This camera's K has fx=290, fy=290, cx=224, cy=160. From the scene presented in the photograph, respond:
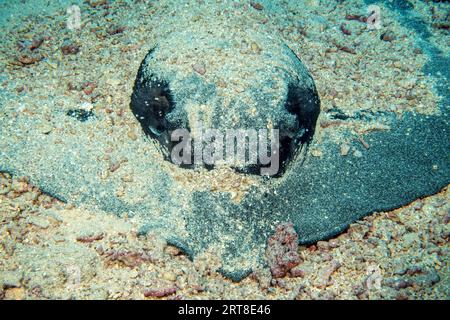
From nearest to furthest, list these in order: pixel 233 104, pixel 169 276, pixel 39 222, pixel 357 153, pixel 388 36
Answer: pixel 169 276 < pixel 39 222 < pixel 233 104 < pixel 357 153 < pixel 388 36

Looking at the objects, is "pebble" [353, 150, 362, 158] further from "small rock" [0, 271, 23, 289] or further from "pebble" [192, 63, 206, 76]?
"small rock" [0, 271, 23, 289]

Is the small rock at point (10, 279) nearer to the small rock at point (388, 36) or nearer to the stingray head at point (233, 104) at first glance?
the stingray head at point (233, 104)

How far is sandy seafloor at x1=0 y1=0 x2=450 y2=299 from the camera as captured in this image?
2283 mm

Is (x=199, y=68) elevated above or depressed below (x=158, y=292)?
above

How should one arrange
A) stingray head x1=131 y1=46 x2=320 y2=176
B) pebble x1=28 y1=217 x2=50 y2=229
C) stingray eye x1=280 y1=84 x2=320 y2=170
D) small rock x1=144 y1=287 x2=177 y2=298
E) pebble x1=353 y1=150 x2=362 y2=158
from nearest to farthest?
small rock x1=144 y1=287 x2=177 y2=298, pebble x1=28 y1=217 x2=50 y2=229, stingray head x1=131 y1=46 x2=320 y2=176, stingray eye x1=280 y1=84 x2=320 y2=170, pebble x1=353 y1=150 x2=362 y2=158

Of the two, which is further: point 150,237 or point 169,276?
point 150,237

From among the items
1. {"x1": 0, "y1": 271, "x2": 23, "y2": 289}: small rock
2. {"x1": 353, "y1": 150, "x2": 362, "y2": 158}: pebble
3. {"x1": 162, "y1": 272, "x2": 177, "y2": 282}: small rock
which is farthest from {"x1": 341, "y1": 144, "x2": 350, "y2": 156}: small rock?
{"x1": 0, "y1": 271, "x2": 23, "y2": 289}: small rock

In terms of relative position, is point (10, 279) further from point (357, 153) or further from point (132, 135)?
point (357, 153)

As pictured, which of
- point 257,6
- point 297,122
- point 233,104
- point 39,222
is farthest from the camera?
point 257,6

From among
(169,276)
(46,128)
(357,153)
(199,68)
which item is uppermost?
(199,68)

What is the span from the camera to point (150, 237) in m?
2.58

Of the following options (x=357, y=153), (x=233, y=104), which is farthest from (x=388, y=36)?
(x=233, y=104)

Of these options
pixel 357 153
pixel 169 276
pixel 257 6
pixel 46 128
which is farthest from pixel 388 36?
pixel 46 128
